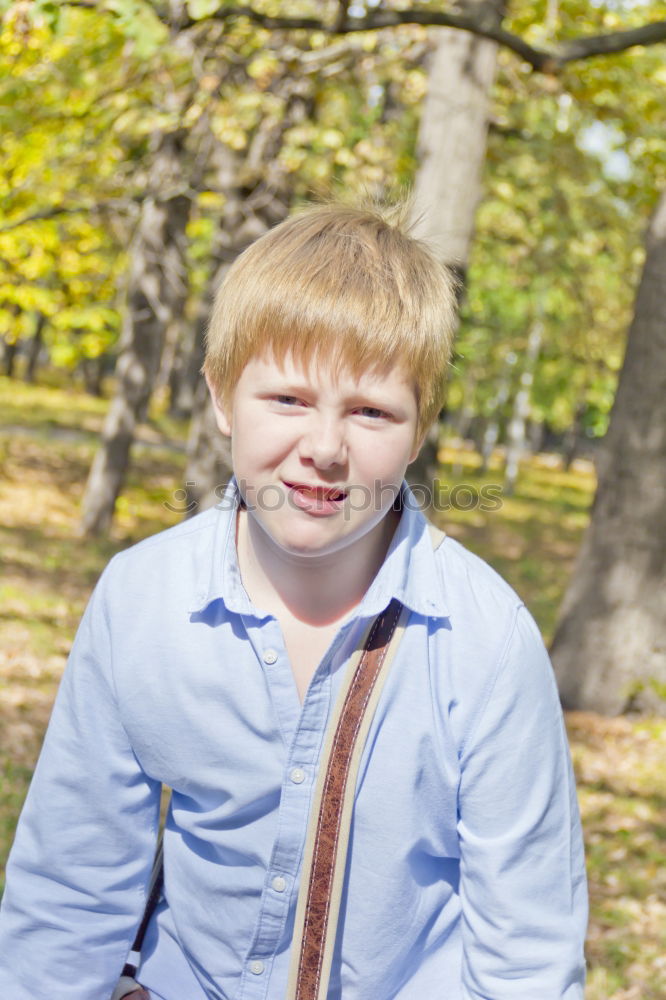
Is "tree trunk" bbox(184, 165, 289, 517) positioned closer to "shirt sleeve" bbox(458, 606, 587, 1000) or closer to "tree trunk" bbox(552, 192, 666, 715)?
"tree trunk" bbox(552, 192, 666, 715)

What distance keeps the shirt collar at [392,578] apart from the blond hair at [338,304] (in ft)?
0.71

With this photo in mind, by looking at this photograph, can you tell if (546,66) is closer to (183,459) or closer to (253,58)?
(253,58)

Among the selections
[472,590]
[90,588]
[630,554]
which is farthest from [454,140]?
[90,588]

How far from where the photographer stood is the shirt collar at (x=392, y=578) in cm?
182

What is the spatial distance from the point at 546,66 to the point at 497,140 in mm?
6738

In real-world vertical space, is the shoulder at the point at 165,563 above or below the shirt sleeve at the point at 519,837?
above

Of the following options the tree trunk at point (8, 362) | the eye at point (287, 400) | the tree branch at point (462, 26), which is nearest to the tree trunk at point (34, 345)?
the tree trunk at point (8, 362)

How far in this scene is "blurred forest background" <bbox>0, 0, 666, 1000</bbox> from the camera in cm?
536

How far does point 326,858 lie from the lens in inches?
68.4

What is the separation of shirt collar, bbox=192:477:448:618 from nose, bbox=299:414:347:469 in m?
0.24

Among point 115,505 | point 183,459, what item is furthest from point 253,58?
point 183,459

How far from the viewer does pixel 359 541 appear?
1939 mm

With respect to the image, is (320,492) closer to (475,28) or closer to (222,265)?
(475,28)

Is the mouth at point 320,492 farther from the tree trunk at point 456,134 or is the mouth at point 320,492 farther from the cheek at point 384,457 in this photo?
the tree trunk at point 456,134
